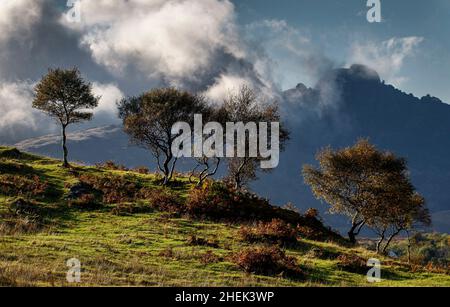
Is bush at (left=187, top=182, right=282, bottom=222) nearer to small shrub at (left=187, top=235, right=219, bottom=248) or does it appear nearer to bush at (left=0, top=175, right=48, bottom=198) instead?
small shrub at (left=187, top=235, right=219, bottom=248)

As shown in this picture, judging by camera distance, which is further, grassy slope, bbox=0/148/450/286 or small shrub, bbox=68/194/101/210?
small shrub, bbox=68/194/101/210

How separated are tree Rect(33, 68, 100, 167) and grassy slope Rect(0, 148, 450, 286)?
26.6 meters

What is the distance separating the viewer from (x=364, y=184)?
58.7 m

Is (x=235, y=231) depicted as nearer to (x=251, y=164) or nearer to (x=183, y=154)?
(x=183, y=154)

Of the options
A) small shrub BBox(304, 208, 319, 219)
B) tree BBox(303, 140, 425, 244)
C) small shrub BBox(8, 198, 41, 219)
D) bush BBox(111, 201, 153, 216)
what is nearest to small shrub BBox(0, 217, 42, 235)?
small shrub BBox(8, 198, 41, 219)

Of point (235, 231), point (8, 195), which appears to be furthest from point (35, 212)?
point (235, 231)

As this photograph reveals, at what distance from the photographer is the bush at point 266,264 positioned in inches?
1045

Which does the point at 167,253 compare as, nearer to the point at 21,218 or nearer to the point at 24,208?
the point at 21,218

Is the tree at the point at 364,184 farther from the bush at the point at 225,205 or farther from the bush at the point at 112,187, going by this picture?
the bush at the point at 112,187

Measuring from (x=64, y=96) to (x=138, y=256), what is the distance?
45317mm

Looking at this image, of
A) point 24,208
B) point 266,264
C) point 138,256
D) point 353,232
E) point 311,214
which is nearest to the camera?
point 138,256

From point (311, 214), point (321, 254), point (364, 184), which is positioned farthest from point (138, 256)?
point (364, 184)

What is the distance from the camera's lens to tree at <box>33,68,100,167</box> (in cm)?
6550
